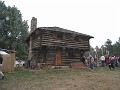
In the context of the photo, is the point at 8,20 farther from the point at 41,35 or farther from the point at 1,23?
the point at 41,35

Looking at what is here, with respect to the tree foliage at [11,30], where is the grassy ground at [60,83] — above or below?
below

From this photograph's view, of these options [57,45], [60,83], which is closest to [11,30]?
[57,45]

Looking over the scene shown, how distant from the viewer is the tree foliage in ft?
151

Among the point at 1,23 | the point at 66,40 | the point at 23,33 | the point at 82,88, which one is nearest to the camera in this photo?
the point at 82,88

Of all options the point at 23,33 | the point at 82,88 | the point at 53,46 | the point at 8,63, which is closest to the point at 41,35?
the point at 53,46

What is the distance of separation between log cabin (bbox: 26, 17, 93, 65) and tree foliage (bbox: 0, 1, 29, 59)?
12904 millimetres

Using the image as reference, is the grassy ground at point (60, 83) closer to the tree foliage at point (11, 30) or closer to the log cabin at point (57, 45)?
the log cabin at point (57, 45)

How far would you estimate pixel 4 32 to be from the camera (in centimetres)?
4669

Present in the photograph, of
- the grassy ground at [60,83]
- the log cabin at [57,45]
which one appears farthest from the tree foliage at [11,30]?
the grassy ground at [60,83]

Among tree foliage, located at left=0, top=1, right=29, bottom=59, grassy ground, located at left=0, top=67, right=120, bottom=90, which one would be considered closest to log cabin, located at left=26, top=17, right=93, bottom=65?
grassy ground, located at left=0, top=67, right=120, bottom=90

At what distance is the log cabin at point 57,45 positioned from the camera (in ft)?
98.5

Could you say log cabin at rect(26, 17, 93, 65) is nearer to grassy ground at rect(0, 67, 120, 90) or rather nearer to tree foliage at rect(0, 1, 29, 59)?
grassy ground at rect(0, 67, 120, 90)

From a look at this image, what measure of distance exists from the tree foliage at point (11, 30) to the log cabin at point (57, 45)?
42.3ft

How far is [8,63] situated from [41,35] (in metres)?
7.18
